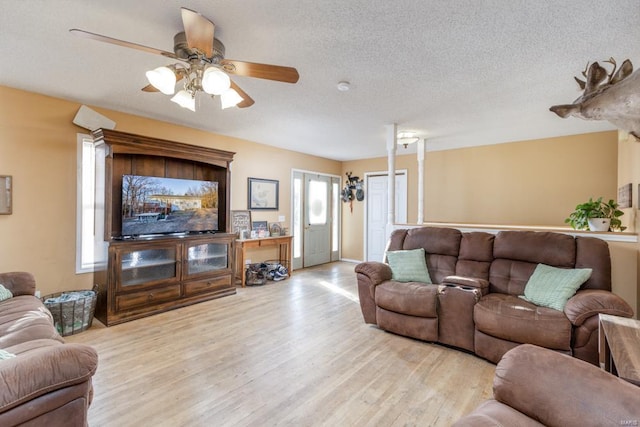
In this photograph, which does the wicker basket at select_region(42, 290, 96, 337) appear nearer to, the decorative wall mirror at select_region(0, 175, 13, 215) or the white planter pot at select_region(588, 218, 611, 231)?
the decorative wall mirror at select_region(0, 175, 13, 215)

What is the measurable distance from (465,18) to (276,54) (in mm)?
1318

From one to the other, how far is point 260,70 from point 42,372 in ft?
6.21

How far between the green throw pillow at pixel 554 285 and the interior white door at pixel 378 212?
12.3 feet

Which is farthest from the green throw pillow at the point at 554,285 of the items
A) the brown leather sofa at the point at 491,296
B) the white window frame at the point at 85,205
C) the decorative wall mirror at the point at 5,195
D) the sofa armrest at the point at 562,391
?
the decorative wall mirror at the point at 5,195

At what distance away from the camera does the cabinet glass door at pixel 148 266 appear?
3.46 m

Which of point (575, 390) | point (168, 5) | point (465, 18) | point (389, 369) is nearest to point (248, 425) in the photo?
point (389, 369)

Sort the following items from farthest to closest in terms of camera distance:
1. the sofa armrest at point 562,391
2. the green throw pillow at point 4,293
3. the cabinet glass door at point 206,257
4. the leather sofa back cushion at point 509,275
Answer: the cabinet glass door at point 206,257 → the leather sofa back cushion at point 509,275 → the green throw pillow at point 4,293 → the sofa armrest at point 562,391

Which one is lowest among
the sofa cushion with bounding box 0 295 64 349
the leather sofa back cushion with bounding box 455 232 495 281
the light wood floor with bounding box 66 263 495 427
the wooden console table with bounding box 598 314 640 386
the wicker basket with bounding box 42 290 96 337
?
the light wood floor with bounding box 66 263 495 427

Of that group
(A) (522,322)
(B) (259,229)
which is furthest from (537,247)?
(B) (259,229)

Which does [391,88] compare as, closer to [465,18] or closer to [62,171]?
[465,18]

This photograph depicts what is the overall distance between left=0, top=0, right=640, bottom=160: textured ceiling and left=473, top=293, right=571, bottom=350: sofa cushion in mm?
1991

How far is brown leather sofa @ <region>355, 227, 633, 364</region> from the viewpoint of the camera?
224 cm

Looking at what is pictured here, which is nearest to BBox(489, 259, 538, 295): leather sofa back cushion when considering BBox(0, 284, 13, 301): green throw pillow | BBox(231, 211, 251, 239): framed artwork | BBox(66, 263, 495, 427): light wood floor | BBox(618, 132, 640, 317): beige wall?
BBox(66, 263, 495, 427): light wood floor

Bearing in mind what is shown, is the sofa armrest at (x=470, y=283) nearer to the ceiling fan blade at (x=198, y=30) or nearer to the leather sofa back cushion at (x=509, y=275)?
the leather sofa back cushion at (x=509, y=275)
